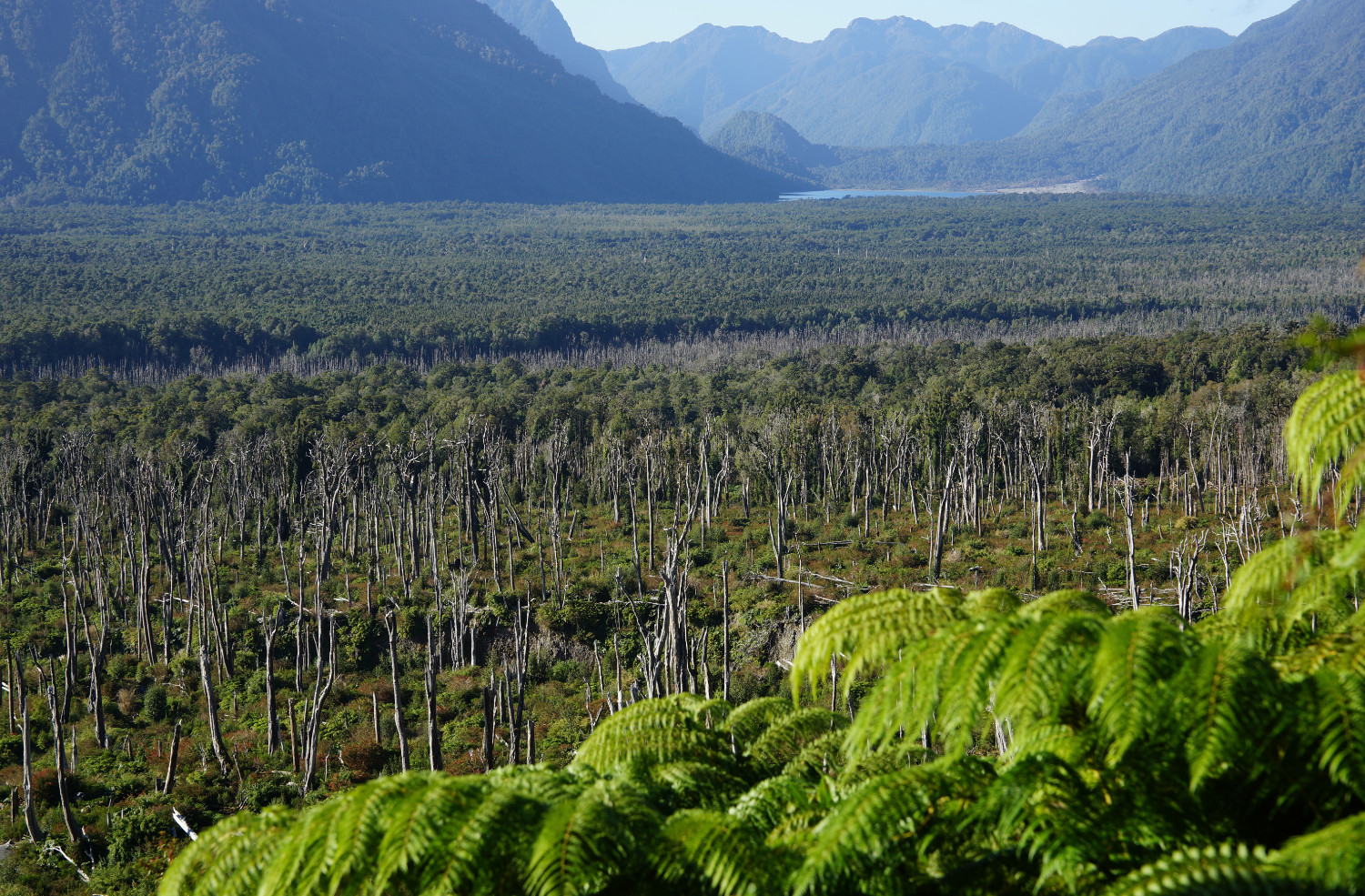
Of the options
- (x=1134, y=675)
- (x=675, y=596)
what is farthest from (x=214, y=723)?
(x=1134, y=675)

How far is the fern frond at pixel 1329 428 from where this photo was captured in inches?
145

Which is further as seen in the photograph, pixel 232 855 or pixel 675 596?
pixel 675 596

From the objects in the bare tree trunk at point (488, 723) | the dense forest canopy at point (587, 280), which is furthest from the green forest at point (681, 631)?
the dense forest canopy at point (587, 280)

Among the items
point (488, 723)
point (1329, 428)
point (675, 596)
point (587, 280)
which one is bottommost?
point (488, 723)

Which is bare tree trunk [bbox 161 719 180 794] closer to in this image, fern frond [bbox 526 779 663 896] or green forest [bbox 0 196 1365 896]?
→ green forest [bbox 0 196 1365 896]

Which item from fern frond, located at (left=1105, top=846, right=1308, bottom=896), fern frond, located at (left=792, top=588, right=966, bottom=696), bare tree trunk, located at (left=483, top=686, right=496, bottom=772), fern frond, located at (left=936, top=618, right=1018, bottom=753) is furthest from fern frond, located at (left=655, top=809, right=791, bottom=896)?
bare tree trunk, located at (left=483, top=686, right=496, bottom=772)

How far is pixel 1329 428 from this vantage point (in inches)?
146

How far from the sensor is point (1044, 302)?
104562 mm

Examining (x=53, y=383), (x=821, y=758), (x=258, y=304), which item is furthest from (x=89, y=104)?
(x=821, y=758)

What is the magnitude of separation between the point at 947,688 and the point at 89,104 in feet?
781

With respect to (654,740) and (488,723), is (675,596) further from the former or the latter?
(654,740)

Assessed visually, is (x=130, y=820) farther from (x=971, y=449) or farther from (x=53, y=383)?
(x=53, y=383)

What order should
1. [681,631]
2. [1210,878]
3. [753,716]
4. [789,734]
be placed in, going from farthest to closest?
[681,631]
[753,716]
[789,734]
[1210,878]

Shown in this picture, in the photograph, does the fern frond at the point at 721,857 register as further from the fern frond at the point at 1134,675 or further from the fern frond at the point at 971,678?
the fern frond at the point at 1134,675
